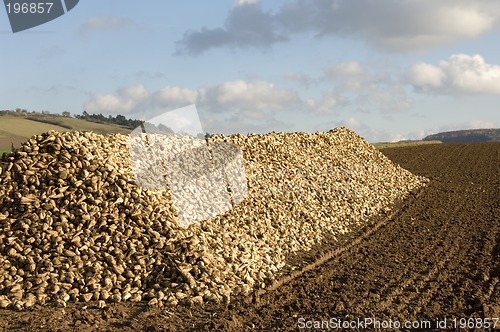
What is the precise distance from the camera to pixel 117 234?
9891 millimetres

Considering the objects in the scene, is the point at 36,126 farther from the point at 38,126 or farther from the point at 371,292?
the point at 371,292

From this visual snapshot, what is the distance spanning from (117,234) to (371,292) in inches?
208

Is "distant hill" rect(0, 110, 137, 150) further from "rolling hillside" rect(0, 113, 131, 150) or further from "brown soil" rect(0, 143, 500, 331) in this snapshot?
"brown soil" rect(0, 143, 500, 331)

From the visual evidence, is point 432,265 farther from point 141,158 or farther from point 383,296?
point 141,158

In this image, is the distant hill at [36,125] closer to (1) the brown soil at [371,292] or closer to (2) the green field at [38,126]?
(2) the green field at [38,126]

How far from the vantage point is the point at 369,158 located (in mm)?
26172

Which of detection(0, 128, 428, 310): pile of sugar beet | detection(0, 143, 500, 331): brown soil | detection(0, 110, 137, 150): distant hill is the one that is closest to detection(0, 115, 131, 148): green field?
detection(0, 110, 137, 150): distant hill

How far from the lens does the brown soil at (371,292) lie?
7805 millimetres

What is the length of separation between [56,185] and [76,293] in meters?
3.25

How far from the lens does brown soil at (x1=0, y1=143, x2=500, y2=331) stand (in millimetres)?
7805

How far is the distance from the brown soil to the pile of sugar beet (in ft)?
1.68

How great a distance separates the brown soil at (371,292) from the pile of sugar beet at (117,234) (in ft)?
1.68

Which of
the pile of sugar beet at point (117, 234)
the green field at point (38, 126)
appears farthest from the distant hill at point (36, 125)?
the pile of sugar beet at point (117, 234)

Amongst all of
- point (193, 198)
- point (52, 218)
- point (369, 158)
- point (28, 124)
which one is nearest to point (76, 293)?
point (52, 218)
